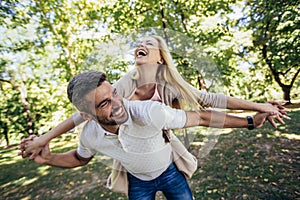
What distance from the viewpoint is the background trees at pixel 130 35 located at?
1.50 metres

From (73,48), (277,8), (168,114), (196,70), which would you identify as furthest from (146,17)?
(168,114)

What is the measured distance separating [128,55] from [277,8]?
453 cm

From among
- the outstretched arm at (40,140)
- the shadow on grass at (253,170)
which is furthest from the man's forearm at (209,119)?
the shadow on grass at (253,170)

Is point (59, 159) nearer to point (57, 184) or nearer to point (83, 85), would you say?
point (83, 85)

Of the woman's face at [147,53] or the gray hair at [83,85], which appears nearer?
the gray hair at [83,85]

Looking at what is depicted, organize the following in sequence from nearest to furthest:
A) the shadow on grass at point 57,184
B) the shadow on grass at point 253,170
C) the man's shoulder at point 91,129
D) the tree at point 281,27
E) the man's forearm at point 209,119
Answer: the man's forearm at point 209,119 < the man's shoulder at point 91,129 < the shadow on grass at point 253,170 < the tree at point 281,27 < the shadow on grass at point 57,184

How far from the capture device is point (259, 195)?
3805 mm

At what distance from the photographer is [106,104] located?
1.12 metres

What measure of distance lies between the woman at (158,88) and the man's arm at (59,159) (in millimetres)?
48

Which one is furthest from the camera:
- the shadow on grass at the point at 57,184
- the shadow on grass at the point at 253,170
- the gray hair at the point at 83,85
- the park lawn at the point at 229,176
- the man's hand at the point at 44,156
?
the shadow on grass at the point at 57,184

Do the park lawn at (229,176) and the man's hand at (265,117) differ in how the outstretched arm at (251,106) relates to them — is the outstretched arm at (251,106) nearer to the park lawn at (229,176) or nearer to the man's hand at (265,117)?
the man's hand at (265,117)

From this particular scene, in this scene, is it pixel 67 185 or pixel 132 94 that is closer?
pixel 132 94

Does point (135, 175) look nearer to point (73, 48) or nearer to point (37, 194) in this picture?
point (73, 48)

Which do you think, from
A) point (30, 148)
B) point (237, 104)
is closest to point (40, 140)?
point (30, 148)
